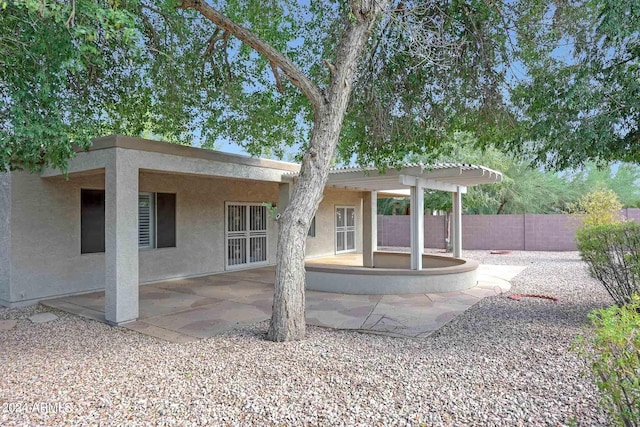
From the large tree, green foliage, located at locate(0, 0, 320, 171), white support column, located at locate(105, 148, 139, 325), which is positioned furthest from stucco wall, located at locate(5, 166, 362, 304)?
white support column, located at locate(105, 148, 139, 325)

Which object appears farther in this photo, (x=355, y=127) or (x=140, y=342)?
(x=355, y=127)

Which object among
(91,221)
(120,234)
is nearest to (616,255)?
(120,234)

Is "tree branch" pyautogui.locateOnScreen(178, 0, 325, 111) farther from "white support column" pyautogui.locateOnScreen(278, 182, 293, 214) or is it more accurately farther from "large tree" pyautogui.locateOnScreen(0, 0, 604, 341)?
"white support column" pyautogui.locateOnScreen(278, 182, 293, 214)

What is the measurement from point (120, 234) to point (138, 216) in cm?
242

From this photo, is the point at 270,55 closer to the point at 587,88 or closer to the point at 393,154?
the point at 393,154

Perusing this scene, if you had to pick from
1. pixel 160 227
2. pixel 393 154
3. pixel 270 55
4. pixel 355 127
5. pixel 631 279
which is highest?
pixel 270 55

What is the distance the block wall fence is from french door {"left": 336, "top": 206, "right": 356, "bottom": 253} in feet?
18.0

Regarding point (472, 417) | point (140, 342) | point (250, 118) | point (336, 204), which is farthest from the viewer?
point (336, 204)

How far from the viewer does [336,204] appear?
682 inches

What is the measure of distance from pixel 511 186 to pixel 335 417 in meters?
22.5

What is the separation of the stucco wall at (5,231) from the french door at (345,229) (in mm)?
11703

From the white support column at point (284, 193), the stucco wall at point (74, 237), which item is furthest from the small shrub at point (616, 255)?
the stucco wall at point (74, 237)

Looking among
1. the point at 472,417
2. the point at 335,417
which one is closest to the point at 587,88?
the point at 472,417

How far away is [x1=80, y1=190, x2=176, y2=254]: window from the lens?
363 inches
